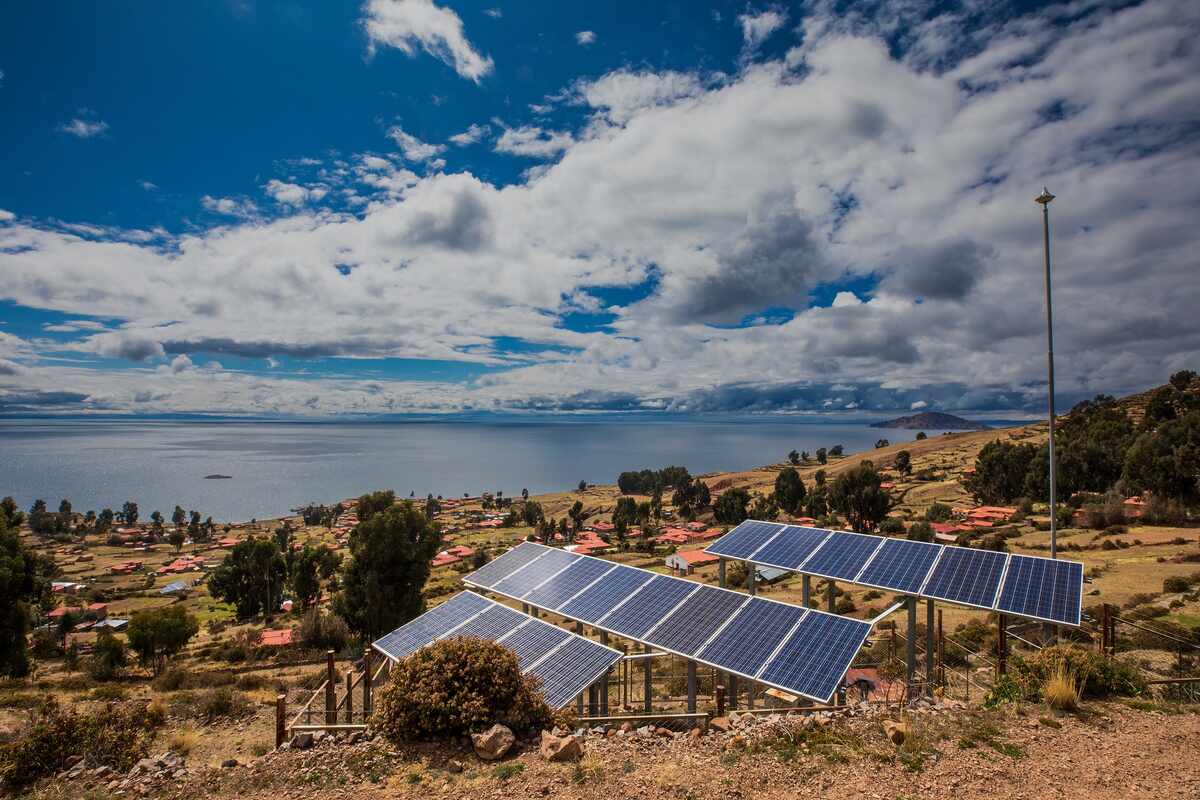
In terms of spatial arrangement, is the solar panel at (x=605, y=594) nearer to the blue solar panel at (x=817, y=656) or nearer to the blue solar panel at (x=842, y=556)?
the blue solar panel at (x=817, y=656)

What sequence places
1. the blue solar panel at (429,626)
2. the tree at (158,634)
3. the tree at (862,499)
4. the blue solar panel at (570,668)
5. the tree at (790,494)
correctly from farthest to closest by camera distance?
1. the tree at (790,494)
2. the tree at (862,499)
3. the tree at (158,634)
4. the blue solar panel at (429,626)
5. the blue solar panel at (570,668)

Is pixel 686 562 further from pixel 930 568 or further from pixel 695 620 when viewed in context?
pixel 695 620

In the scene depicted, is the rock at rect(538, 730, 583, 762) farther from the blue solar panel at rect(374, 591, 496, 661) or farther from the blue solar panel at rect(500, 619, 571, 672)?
the blue solar panel at rect(374, 591, 496, 661)

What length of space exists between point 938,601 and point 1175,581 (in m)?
18.5

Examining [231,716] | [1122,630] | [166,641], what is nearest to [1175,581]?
[1122,630]

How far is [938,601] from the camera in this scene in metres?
13.1

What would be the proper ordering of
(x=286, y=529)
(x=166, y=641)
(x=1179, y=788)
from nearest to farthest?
(x=1179, y=788) < (x=166, y=641) < (x=286, y=529)

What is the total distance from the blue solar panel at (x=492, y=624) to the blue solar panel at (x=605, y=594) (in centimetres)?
134

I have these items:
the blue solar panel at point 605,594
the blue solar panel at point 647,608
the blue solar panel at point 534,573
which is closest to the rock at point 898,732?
the blue solar panel at point 647,608

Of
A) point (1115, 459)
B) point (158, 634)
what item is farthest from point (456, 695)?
point (1115, 459)

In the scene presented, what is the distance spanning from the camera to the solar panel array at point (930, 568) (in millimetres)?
→ 12781

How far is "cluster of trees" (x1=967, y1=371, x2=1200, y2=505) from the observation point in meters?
40.4

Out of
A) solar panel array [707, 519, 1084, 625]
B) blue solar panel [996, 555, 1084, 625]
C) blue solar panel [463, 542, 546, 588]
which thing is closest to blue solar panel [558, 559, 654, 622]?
solar panel array [707, 519, 1084, 625]

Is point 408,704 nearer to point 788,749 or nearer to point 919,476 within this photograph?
point 788,749
